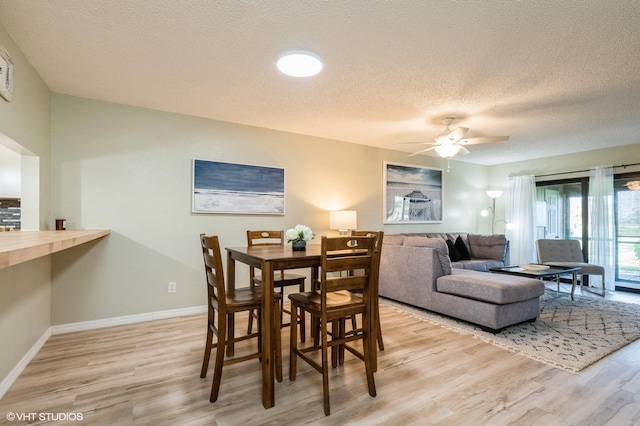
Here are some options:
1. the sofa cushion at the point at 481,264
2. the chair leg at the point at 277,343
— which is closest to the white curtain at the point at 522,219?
the sofa cushion at the point at 481,264

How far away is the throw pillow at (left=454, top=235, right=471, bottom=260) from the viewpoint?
17.8 feet

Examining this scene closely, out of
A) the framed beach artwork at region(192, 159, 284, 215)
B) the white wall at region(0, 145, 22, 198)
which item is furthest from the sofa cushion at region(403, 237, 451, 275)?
the white wall at region(0, 145, 22, 198)

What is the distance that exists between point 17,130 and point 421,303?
3978 millimetres

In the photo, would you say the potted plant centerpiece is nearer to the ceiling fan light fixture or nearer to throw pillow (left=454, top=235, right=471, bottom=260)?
the ceiling fan light fixture

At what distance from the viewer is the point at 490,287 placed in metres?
3.02

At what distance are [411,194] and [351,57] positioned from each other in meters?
3.66

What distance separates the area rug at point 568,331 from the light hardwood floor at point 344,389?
4.9 inches

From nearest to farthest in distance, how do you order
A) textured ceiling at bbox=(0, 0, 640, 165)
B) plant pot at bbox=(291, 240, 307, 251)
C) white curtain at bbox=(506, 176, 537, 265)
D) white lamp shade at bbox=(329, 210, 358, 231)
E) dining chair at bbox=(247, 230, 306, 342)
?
textured ceiling at bbox=(0, 0, 640, 165)
plant pot at bbox=(291, 240, 307, 251)
dining chair at bbox=(247, 230, 306, 342)
white lamp shade at bbox=(329, 210, 358, 231)
white curtain at bbox=(506, 176, 537, 265)

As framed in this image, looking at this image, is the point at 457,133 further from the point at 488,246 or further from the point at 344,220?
the point at 488,246

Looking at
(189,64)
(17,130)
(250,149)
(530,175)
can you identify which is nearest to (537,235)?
(530,175)

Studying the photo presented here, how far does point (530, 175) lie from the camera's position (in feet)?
20.0

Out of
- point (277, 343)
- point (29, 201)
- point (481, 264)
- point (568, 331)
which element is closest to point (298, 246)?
point (277, 343)

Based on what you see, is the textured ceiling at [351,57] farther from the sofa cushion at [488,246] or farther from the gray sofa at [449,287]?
the sofa cushion at [488,246]

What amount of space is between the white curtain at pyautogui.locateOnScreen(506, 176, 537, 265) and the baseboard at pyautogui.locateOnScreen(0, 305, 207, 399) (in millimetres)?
5709
